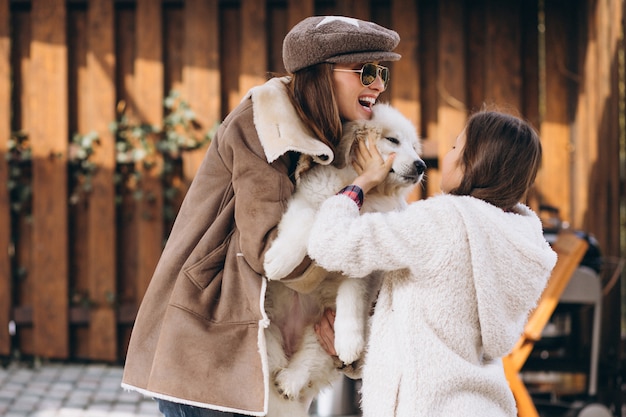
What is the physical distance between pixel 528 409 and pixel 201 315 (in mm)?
2473

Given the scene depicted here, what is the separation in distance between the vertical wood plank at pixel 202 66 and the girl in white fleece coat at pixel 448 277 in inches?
167

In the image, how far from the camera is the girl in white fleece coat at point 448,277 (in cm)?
221

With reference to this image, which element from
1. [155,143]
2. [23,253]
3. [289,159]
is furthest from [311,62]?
[23,253]

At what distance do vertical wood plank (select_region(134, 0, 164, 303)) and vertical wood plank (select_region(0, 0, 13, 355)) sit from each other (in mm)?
953

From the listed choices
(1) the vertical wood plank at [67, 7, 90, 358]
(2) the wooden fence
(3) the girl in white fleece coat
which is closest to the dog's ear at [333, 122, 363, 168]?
(3) the girl in white fleece coat

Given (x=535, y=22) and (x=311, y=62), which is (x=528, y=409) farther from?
(x=535, y=22)

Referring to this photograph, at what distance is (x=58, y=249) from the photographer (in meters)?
6.40

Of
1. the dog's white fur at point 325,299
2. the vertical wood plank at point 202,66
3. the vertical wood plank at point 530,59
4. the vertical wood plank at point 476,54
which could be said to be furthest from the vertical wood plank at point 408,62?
the dog's white fur at point 325,299

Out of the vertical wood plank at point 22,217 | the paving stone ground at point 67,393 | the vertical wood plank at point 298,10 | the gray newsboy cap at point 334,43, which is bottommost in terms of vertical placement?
the paving stone ground at point 67,393

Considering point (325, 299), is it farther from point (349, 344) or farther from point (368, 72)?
point (368, 72)

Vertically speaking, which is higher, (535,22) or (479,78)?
(535,22)

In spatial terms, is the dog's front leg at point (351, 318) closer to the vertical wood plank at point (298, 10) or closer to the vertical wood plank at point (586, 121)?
the vertical wood plank at point (586, 121)

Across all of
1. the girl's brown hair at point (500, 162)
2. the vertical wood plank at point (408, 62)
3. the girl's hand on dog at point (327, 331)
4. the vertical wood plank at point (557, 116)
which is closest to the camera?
the girl's brown hair at point (500, 162)

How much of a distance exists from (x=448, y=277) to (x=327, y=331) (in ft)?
1.68
